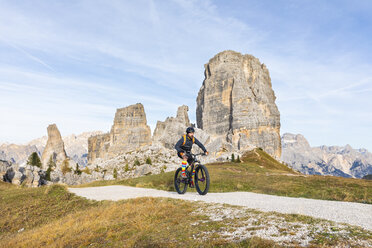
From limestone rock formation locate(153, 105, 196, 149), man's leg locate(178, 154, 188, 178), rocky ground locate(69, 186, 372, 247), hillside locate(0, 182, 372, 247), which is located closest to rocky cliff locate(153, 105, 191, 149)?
limestone rock formation locate(153, 105, 196, 149)

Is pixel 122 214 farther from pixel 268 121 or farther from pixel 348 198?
pixel 268 121

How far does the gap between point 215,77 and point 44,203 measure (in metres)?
129

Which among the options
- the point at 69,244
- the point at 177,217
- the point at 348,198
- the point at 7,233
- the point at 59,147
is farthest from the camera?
the point at 59,147

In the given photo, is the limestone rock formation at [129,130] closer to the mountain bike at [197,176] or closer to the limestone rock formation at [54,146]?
the limestone rock formation at [54,146]

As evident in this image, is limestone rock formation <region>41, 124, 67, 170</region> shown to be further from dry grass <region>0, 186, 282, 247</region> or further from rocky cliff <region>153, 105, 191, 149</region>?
dry grass <region>0, 186, 282, 247</region>

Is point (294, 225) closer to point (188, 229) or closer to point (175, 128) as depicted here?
point (188, 229)

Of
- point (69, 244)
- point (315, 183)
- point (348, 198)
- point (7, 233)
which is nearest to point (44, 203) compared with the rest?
point (7, 233)

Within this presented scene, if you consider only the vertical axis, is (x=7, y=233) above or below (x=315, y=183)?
below

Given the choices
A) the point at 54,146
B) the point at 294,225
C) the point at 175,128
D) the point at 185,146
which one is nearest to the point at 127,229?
the point at 294,225

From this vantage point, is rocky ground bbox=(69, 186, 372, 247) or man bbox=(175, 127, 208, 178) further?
man bbox=(175, 127, 208, 178)

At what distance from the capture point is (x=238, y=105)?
127 m

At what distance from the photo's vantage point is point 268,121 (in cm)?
13338

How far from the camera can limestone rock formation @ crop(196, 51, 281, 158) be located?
12494 centimetres

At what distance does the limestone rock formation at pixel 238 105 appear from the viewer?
124938 millimetres
